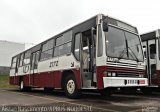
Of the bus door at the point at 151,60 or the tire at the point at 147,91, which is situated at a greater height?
the bus door at the point at 151,60

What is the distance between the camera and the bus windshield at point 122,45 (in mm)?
8336

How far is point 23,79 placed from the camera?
16906mm

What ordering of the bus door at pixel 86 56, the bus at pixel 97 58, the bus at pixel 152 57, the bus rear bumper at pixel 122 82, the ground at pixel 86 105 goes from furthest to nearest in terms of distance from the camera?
the bus at pixel 152 57 < the bus door at pixel 86 56 < the bus at pixel 97 58 < the bus rear bumper at pixel 122 82 < the ground at pixel 86 105

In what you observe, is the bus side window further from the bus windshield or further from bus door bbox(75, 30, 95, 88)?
bus door bbox(75, 30, 95, 88)

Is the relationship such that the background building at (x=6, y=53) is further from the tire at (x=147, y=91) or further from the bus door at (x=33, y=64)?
the tire at (x=147, y=91)

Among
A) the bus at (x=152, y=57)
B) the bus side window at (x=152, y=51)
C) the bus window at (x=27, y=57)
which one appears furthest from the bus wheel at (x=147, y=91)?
the bus window at (x=27, y=57)

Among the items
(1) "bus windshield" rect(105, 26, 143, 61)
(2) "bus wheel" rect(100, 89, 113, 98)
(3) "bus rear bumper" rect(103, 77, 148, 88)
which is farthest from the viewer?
(2) "bus wheel" rect(100, 89, 113, 98)

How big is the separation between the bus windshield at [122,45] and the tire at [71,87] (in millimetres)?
2129

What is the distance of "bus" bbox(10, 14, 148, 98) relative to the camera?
806 centimetres

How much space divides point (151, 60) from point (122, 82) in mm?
3896

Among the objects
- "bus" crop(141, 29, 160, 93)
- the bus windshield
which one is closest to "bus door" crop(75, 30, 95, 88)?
the bus windshield

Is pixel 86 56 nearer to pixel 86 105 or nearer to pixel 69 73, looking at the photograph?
pixel 69 73

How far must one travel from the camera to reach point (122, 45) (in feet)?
28.6

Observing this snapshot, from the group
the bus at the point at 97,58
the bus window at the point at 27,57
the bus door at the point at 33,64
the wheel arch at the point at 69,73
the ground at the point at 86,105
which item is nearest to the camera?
the ground at the point at 86,105
